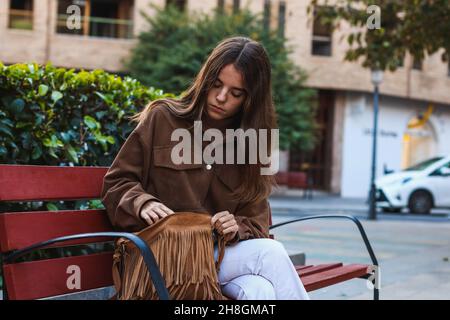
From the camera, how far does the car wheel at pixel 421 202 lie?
19266mm

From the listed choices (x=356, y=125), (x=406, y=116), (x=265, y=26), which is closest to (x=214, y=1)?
(x=265, y=26)

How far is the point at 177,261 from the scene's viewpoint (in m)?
2.60

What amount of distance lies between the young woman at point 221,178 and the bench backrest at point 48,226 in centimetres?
19

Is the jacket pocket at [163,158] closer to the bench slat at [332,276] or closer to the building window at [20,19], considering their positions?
the bench slat at [332,276]

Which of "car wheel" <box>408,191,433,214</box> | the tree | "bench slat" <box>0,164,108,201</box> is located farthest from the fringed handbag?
"car wheel" <box>408,191,433,214</box>

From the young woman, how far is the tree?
7.28 m

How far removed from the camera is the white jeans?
268 centimetres

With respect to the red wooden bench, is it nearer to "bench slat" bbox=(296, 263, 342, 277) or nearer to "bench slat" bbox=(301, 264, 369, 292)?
"bench slat" bbox=(301, 264, 369, 292)

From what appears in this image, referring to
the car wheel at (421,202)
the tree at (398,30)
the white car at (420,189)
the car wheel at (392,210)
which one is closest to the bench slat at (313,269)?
the tree at (398,30)

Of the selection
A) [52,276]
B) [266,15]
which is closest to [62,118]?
[52,276]

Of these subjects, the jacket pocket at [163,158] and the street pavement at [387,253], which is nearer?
the jacket pocket at [163,158]

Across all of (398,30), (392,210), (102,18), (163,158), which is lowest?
(392,210)

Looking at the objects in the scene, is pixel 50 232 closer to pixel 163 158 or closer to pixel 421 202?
pixel 163 158

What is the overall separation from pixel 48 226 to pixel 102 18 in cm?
2796
